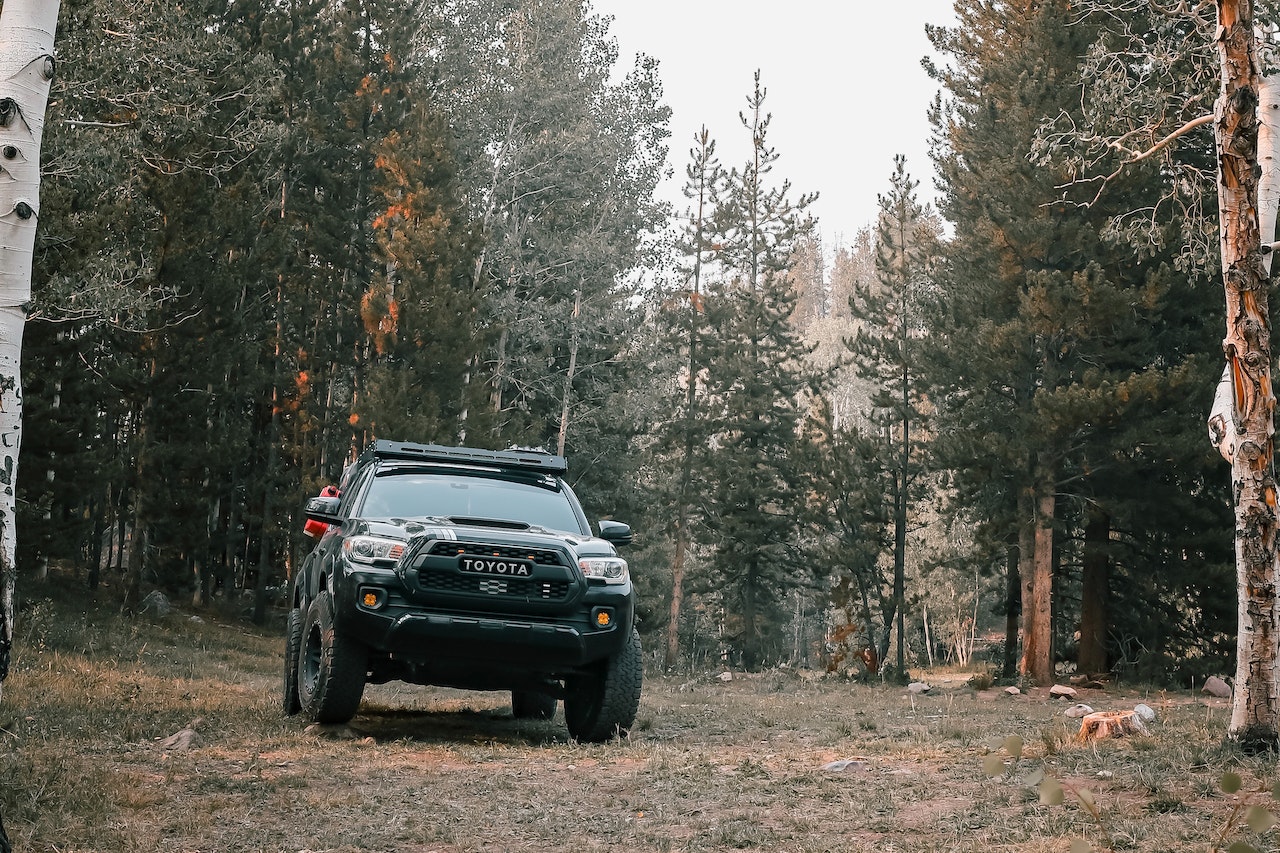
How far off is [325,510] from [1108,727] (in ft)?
21.8

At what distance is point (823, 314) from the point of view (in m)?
120

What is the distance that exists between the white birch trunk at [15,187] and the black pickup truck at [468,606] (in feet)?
8.95

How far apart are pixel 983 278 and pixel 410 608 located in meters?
18.3

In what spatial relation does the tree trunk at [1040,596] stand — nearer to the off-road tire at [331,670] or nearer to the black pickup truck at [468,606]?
the black pickup truck at [468,606]

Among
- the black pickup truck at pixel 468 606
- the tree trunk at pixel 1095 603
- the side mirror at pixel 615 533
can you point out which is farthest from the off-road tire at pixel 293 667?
the tree trunk at pixel 1095 603

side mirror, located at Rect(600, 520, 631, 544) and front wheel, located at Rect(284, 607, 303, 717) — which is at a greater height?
side mirror, located at Rect(600, 520, 631, 544)

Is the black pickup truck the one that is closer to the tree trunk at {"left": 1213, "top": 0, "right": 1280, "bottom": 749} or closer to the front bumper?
the front bumper

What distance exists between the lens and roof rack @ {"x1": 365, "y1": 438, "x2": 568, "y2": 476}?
Result: 10453mm

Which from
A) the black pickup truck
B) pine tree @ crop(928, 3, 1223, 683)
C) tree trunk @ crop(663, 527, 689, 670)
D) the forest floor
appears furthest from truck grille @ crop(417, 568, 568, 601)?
tree trunk @ crop(663, 527, 689, 670)

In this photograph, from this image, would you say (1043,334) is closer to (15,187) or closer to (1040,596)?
(1040,596)

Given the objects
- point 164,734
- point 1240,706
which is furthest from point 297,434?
point 1240,706

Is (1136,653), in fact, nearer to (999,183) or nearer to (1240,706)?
(999,183)

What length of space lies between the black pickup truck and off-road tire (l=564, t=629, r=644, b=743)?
11 millimetres

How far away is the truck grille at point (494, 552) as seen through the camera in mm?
8547
